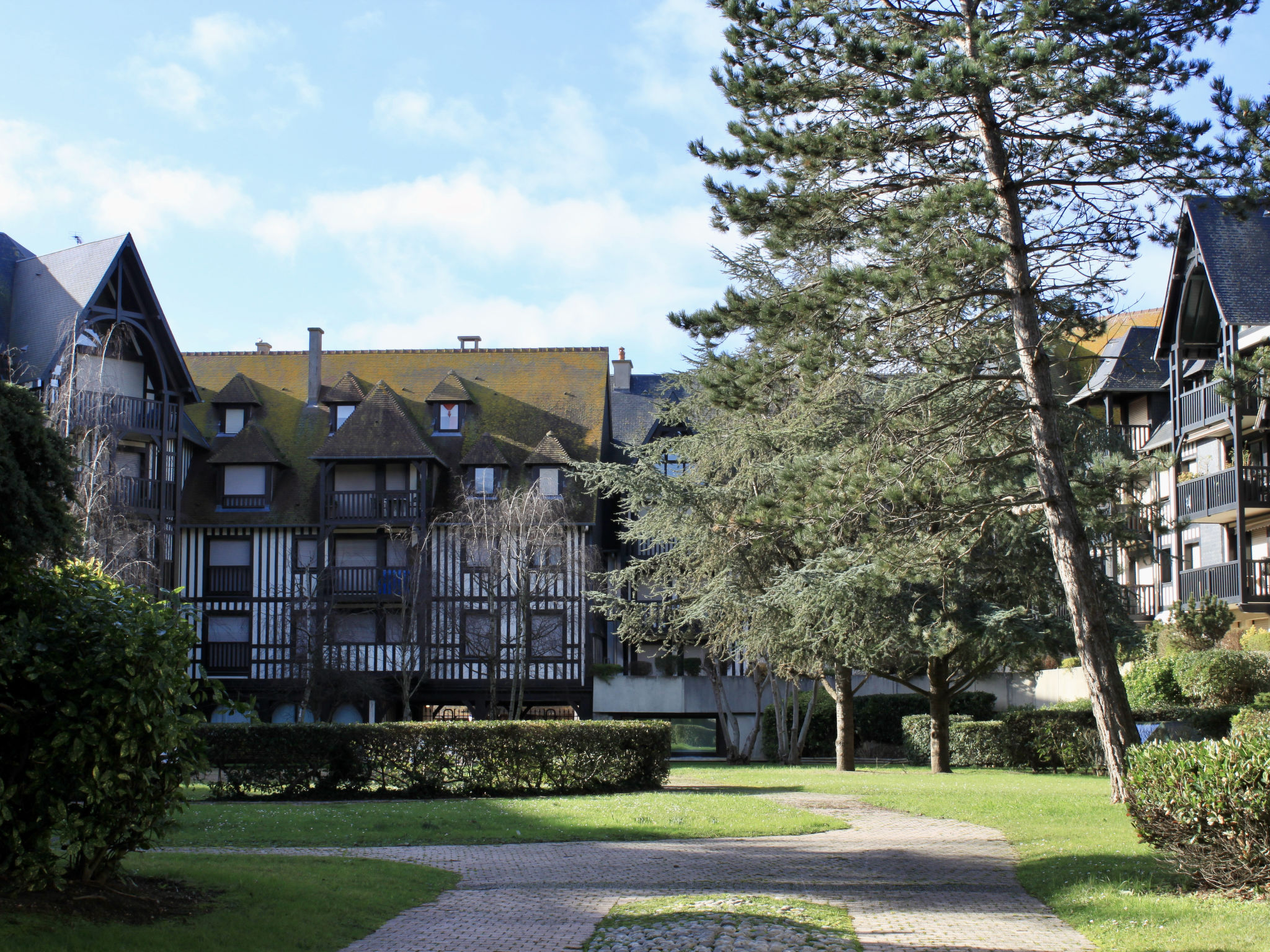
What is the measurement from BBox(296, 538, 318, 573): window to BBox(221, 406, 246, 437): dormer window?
5.36m

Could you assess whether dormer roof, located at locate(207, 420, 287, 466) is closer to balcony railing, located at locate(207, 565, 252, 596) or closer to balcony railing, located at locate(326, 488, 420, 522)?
balcony railing, located at locate(326, 488, 420, 522)

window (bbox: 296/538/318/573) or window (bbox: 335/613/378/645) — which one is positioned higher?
window (bbox: 296/538/318/573)

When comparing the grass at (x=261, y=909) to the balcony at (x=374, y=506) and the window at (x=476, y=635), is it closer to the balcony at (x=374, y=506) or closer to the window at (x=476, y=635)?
the window at (x=476, y=635)

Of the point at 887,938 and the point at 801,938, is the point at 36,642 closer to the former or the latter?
the point at 801,938

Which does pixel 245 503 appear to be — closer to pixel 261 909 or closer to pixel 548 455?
pixel 548 455

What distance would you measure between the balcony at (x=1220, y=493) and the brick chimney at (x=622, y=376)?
2128cm

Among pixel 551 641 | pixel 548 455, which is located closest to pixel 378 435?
pixel 548 455

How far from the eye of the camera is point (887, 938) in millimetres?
7508

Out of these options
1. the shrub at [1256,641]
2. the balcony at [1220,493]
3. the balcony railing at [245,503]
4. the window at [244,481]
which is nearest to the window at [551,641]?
the balcony railing at [245,503]

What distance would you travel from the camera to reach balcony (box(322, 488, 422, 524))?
33.2 m

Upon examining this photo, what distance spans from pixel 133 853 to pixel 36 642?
136 inches

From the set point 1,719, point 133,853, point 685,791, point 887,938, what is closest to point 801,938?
point 887,938

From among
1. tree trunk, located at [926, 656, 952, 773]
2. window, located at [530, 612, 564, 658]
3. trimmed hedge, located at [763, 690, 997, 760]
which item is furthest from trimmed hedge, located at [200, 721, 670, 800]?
trimmed hedge, located at [763, 690, 997, 760]

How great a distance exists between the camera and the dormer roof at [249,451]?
3431cm
